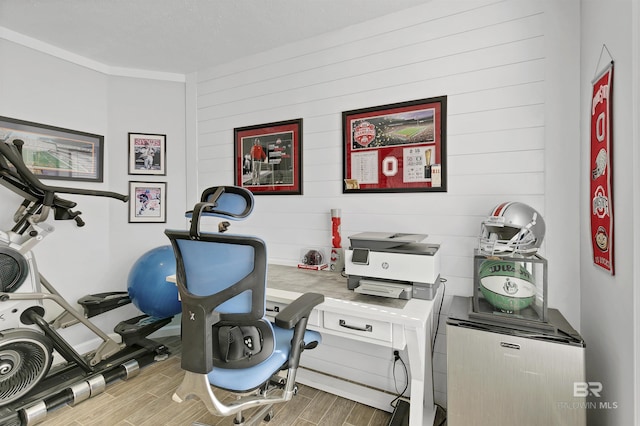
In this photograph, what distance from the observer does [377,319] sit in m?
1.41

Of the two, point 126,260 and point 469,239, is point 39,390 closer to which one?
point 126,260

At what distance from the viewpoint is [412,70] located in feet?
6.70

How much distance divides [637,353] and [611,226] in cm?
47

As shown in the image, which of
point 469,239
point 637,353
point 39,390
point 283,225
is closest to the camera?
point 637,353

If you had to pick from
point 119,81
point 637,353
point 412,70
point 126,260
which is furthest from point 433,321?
point 119,81

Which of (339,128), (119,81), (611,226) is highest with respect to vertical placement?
(119,81)

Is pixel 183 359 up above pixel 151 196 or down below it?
below

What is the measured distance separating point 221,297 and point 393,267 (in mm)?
894

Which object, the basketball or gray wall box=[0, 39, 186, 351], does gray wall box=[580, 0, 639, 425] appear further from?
gray wall box=[0, 39, 186, 351]

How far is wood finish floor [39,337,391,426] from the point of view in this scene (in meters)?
1.87

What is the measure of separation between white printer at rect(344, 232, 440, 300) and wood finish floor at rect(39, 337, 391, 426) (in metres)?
0.94

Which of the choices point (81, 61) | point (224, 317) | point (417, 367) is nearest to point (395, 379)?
point (417, 367)

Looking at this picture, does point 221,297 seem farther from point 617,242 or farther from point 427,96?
point 427,96

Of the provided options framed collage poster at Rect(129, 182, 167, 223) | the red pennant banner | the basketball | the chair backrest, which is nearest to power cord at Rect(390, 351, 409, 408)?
the basketball
